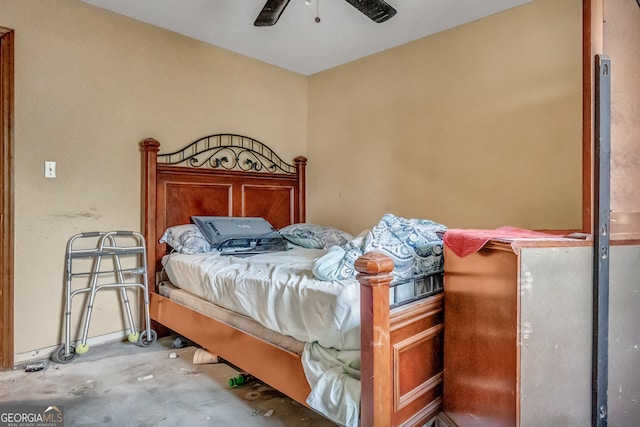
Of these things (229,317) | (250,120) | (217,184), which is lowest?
(229,317)

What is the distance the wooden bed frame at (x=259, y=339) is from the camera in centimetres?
123

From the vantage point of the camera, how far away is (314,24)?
9.17 feet

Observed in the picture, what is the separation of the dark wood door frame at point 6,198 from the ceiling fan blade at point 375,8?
213 cm

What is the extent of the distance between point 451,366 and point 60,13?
3160 mm

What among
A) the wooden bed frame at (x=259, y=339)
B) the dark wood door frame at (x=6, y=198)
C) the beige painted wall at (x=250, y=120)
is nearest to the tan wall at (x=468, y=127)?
the beige painted wall at (x=250, y=120)

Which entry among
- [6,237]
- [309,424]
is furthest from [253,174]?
[309,424]

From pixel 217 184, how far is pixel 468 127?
2112 mm

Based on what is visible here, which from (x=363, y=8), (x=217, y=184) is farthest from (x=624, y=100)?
(x=217, y=184)

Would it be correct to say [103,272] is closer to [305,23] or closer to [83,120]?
[83,120]

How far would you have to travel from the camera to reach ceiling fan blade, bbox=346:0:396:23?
74.9 inches

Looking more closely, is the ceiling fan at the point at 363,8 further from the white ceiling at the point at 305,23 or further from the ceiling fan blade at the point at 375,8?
the white ceiling at the point at 305,23

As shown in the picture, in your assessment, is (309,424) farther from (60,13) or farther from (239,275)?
(60,13)

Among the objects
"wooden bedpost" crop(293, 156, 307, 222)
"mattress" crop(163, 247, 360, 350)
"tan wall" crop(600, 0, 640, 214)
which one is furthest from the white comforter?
"wooden bedpost" crop(293, 156, 307, 222)

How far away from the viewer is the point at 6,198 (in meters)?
2.20
